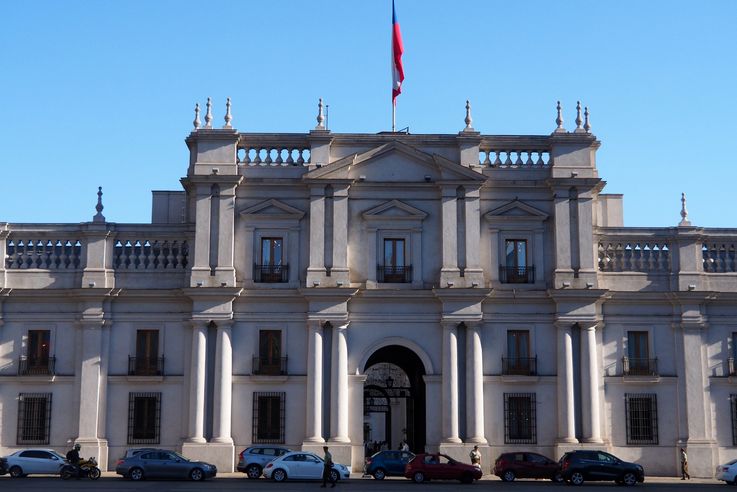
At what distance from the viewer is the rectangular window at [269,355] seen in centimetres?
4738

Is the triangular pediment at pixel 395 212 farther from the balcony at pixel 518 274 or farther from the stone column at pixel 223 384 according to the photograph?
the stone column at pixel 223 384

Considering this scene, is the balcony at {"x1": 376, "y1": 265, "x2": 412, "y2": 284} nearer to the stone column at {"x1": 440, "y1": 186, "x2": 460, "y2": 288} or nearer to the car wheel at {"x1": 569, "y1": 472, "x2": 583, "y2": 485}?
the stone column at {"x1": 440, "y1": 186, "x2": 460, "y2": 288}

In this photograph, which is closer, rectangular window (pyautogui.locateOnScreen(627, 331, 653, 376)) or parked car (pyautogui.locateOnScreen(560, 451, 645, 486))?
parked car (pyautogui.locateOnScreen(560, 451, 645, 486))

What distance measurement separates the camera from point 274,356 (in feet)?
156

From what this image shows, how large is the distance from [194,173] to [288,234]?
4946 mm

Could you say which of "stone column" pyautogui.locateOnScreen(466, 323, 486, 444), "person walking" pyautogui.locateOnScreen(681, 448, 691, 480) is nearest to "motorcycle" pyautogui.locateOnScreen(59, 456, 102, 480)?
"stone column" pyautogui.locateOnScreen(466, 323, 486, 444)

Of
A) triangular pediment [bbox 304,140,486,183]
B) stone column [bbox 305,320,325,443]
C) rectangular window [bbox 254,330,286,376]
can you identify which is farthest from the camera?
triangular pediment [bbox 304,140,486,183]

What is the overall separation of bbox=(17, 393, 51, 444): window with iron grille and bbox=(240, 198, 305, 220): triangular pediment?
11936 millimetres

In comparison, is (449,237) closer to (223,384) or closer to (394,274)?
(394,274)

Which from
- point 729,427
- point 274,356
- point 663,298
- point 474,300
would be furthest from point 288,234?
point 729,427

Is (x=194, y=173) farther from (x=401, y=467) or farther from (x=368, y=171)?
(x=401, y=467)

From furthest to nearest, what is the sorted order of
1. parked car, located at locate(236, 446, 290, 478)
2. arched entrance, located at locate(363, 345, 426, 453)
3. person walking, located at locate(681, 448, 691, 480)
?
arched entrance, located at locate(363, 345, 426, 453), person walking, located at locate(681, 448, 691, 480), parked car, located at locate(236, 446, 290, 478)

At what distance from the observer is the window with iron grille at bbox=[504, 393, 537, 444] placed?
47.2 meters

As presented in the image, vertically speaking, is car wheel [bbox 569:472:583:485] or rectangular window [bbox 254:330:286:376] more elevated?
rectangular window [bbox 254:330:286:376]
